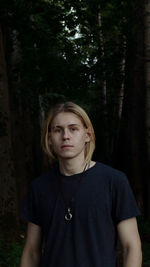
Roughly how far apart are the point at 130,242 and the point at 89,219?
292 mm

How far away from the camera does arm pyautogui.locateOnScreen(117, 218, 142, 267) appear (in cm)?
226

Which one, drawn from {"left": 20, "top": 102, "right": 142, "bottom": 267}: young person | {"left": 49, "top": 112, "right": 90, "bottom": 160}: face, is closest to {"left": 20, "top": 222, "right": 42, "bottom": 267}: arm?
{"left": 20, "top": 102, "right": 142, "bottom": 267}: young person

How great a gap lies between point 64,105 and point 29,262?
1.13 meters

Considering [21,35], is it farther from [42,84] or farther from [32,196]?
[32,196]

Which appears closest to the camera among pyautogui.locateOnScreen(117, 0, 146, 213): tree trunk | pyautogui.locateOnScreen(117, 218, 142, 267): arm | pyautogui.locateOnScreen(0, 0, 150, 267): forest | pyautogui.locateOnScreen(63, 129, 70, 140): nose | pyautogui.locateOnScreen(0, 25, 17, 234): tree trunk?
pyautogui.locateOnScreen(117, 218, 142, 267): arm

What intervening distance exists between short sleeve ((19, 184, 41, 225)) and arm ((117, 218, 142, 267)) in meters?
0.57

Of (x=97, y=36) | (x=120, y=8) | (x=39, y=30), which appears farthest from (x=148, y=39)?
(x=97, y=36)

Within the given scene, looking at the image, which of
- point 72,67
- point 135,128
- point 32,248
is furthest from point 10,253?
point 72,67

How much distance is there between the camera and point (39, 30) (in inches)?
409

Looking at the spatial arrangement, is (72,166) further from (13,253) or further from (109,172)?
(13,253)

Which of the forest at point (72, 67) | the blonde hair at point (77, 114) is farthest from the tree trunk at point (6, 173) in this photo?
the blonde hair at point (77, 114)

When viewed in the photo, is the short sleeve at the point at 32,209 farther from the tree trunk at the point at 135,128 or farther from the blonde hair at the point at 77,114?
the tree trunk at the point at 135,128

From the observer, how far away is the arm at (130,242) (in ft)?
7.43

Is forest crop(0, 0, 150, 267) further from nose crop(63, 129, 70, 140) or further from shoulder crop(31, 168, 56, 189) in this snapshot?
nose crop(63, 129, 70, 140)
